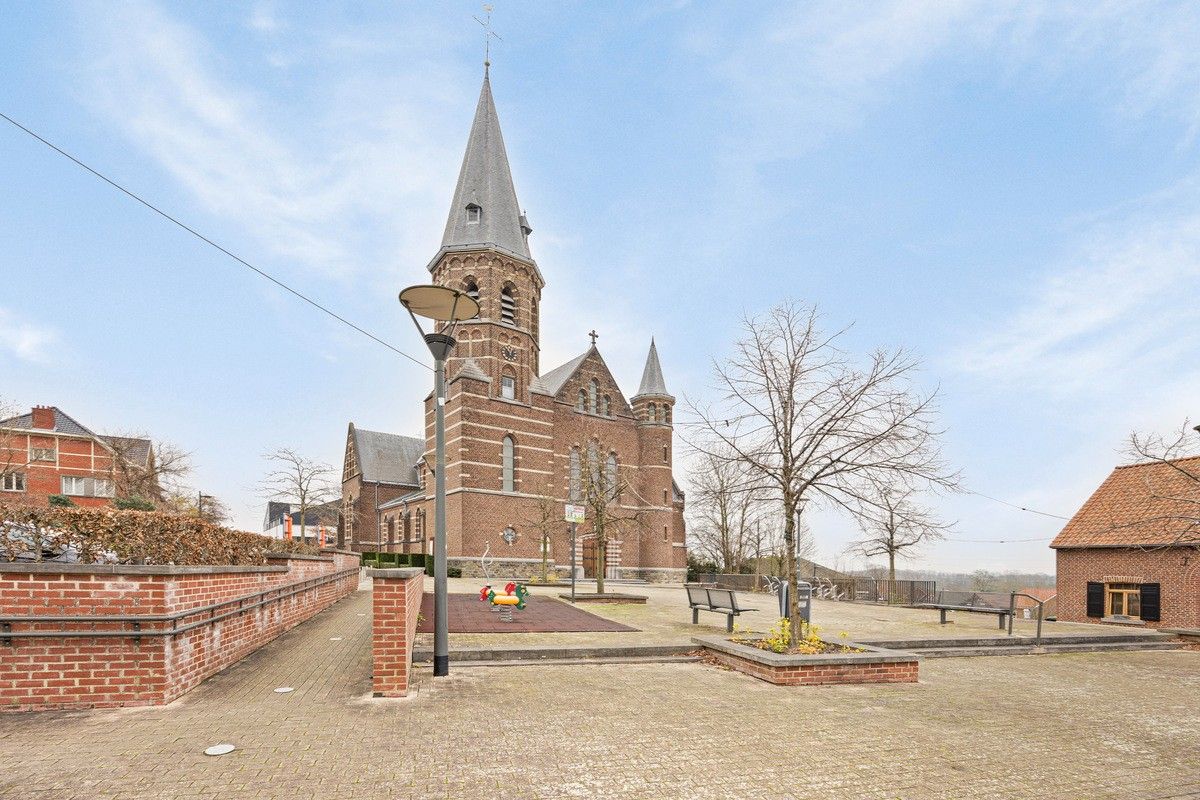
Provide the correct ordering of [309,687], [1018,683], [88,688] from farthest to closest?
[1018,683], [309,687], [88,688]

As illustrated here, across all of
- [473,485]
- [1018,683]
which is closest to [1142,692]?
[1018,683]

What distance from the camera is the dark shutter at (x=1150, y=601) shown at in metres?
18.7

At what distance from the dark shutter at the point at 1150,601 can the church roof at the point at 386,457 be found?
44152 millimetres

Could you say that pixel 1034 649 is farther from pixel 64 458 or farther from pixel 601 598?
pixel 64 458

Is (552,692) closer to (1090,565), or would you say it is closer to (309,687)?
(309,687)

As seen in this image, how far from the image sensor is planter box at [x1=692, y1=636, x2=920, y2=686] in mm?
8344

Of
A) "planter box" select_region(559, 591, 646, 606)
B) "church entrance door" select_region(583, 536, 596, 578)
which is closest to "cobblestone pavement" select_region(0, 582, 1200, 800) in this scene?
"planter box" select_region(559, 591, 646, 606)

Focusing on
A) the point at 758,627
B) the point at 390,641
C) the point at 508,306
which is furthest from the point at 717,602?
the point at 508,306

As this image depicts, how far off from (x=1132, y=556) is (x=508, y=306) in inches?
1238

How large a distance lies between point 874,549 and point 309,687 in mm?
36233

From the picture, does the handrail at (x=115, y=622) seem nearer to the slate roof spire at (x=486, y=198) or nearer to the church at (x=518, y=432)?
the church at (x=518, y=432)

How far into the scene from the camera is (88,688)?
633cm

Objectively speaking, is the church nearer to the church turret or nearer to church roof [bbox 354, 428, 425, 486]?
the church turret

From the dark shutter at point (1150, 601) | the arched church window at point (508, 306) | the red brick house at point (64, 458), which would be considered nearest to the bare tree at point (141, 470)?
the red brick house at point (64, 458)
